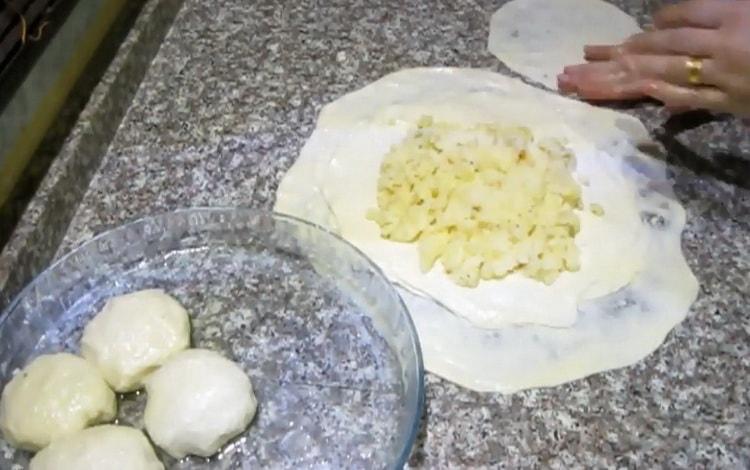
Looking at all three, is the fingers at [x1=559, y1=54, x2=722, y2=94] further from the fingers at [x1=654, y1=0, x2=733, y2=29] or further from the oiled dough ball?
the oiled dough ball

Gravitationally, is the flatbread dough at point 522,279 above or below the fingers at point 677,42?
below

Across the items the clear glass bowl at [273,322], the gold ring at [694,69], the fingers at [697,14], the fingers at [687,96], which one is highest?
the fingers at [697,14]

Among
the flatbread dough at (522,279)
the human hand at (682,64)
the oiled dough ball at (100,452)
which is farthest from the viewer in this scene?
the human hand at (682,64)

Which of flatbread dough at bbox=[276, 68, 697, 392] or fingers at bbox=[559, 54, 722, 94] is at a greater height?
fingers at bbox=[559, 54, 722, 94]

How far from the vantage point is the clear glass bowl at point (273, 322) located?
2.40 ft

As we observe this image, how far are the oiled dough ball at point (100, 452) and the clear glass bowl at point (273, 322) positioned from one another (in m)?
0.03

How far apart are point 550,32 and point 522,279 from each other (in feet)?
1.44

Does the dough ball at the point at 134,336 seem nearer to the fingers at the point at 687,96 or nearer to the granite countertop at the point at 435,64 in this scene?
the granite countertop at the point at 435,64

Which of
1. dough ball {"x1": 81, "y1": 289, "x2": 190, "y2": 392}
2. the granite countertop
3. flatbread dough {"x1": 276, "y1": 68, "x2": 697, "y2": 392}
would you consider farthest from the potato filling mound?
dough ball {"x1": 81, "y1": 289, "x2": 190, "y2": 392}

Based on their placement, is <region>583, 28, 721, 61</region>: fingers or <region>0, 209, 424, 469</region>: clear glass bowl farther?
<region>583, 28, 721, 61</region>: fingers

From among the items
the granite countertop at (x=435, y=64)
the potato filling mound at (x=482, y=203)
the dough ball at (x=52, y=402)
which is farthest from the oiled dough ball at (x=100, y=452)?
the potato filling mound at (x=482, y=203)

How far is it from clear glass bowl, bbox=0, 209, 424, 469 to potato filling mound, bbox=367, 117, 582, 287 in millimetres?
88

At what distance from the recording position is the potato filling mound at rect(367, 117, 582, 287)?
851 mm

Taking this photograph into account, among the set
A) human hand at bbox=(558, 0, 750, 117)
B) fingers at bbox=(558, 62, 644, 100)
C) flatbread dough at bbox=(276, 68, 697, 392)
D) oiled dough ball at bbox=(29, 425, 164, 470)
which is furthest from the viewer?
fingers at bbox=(558, 62, 644, 100)
